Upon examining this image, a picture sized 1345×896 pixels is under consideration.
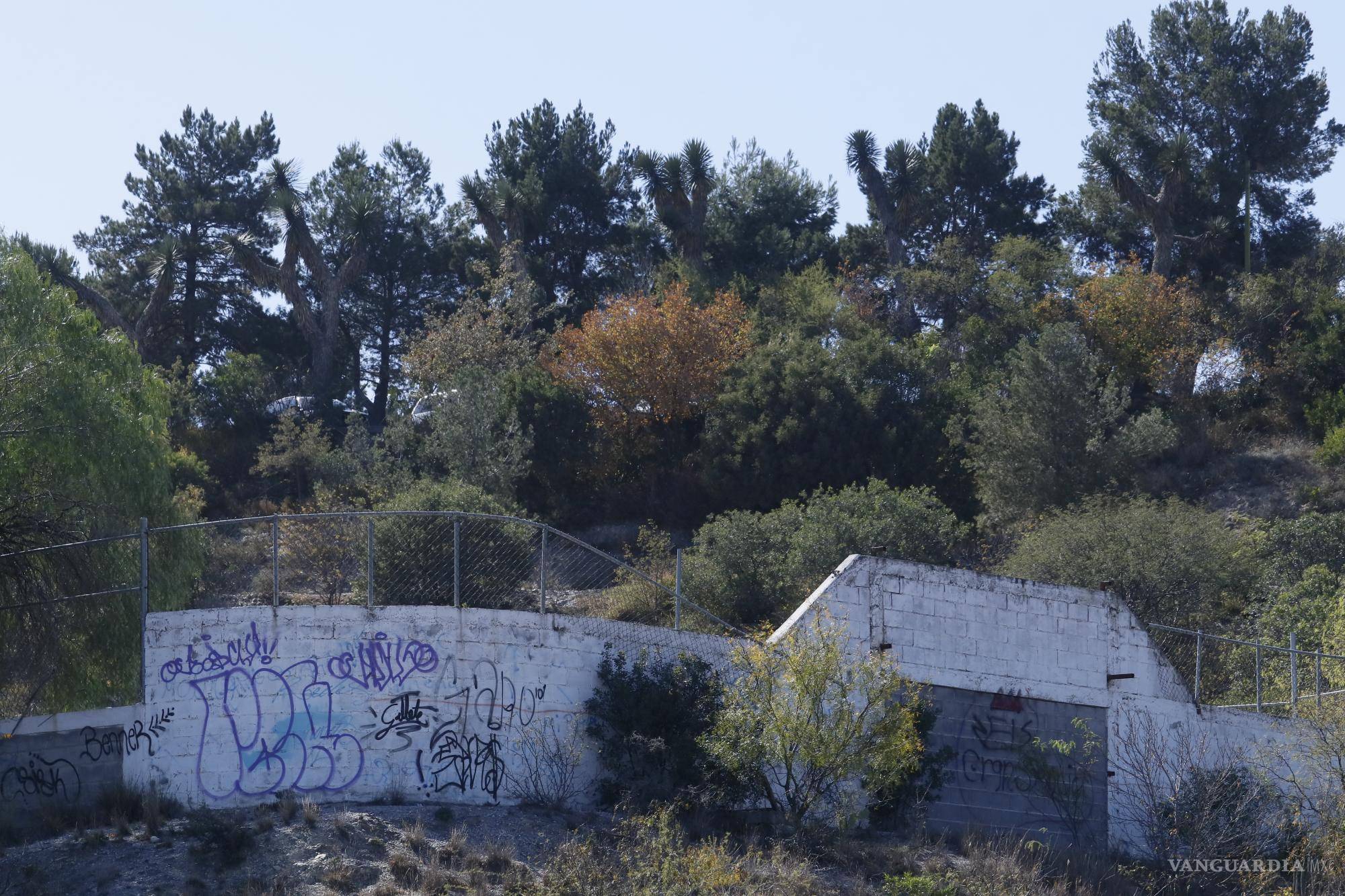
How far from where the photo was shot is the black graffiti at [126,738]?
584 inches

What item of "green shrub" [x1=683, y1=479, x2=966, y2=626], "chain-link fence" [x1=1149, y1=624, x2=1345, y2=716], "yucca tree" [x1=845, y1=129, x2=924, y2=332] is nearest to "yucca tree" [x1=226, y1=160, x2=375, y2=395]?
"yucca tree" [x1=845, y1=129, x2=924, y2=332]

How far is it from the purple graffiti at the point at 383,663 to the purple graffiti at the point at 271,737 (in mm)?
273

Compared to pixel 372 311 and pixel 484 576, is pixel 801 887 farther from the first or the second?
pixel 372 311

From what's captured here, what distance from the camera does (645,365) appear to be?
39500 mm

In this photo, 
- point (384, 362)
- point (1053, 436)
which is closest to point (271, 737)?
point (1053, 436)

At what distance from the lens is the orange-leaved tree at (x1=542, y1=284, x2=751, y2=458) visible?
39312mm

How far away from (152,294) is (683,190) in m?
18.5

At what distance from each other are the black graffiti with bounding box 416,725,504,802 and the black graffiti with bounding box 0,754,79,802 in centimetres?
360

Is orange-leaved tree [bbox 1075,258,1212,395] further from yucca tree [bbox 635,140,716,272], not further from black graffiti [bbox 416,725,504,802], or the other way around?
black graffiti [bbox 416,725,504,802]

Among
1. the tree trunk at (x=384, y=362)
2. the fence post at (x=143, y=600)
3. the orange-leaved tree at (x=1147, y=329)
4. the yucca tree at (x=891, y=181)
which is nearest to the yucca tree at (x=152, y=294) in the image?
the tree trunk at (x=384, y=362)

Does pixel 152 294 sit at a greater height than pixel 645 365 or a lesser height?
greater

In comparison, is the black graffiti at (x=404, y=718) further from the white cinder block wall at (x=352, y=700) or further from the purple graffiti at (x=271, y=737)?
the purple graffiti at (x=271, y=737)

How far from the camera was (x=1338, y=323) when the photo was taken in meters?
40.3

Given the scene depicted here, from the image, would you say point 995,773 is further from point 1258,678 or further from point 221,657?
point 221,657
